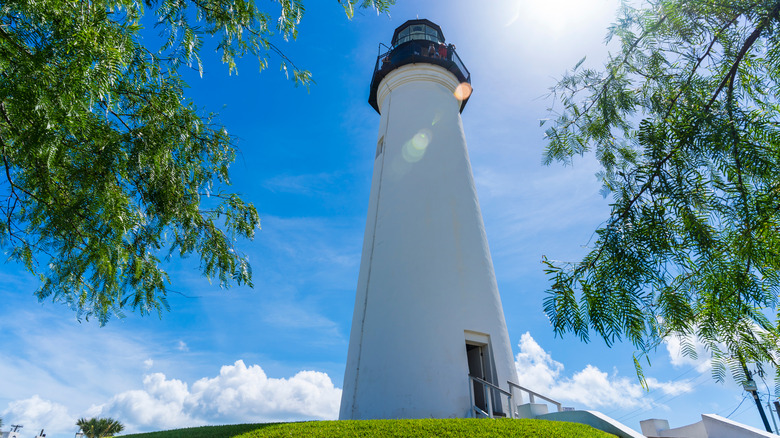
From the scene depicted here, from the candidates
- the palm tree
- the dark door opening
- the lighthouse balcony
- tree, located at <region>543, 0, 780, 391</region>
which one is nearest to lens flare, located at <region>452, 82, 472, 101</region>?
the lighthouse balcony

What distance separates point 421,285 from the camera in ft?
28.8

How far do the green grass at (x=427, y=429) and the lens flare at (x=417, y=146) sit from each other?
6.85 m

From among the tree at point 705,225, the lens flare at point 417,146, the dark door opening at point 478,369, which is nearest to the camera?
the tree at point 705,225

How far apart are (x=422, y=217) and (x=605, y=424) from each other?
5484mm

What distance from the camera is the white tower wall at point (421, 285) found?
778 centimetres

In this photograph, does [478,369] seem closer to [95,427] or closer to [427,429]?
[427,429]

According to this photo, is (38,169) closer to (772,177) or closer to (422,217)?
(772,177)

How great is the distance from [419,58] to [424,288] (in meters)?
8.21

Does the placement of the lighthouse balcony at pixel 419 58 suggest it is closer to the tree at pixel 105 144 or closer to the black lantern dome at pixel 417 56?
the black lantern dome at pixel 417 56

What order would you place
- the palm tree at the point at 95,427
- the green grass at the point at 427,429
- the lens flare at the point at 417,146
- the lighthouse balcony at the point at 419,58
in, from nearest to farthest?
the green grass at the point at 427,429 < the lens flare at the point at 417,146 < the lighthouse balcony at the point at 419,58 < the palm tree at the point at 95,427

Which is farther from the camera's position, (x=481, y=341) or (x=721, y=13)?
(x=481, y=341)

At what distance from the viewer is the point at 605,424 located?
6.08m

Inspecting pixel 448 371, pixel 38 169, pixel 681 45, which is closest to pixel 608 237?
pixel 681 45

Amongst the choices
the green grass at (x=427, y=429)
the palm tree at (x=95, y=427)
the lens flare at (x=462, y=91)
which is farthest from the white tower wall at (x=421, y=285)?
the palm tree at (x=95, y=427)
